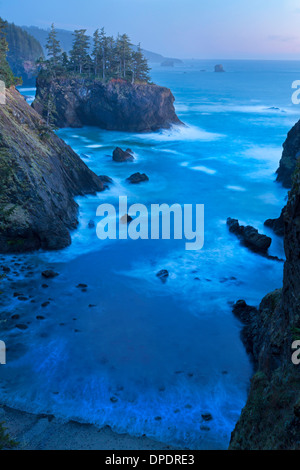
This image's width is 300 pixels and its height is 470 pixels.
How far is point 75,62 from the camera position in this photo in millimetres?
57125

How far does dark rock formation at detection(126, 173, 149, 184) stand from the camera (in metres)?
34.1

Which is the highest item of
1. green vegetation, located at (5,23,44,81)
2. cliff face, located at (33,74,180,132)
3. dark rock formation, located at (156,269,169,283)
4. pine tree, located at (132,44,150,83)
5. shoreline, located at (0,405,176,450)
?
green vegetation, located at (5,23,44,81)

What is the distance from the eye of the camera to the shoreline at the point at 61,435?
372 inches

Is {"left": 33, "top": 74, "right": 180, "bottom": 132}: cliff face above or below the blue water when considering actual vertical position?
above

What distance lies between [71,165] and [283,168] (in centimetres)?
2015

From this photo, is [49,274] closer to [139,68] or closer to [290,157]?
[290,157]

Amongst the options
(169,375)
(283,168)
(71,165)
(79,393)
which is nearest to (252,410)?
(169,375)

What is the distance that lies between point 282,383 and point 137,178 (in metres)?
28.4

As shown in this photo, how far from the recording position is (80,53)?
55781mm

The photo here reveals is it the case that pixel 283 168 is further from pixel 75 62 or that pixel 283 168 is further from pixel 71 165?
pixel 75 62

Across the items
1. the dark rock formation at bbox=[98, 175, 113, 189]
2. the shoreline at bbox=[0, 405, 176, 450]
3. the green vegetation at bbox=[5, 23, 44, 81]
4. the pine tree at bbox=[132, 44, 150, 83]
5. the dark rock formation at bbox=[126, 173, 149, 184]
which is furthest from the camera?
the green vegetation at bbox=[5, 23, 44, 81]

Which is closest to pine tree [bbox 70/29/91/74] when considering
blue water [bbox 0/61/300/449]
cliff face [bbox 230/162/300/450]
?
blue water [bbox 0/61/300/449]

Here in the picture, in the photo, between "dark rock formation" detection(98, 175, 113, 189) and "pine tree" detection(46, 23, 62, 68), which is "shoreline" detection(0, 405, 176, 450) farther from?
"pine tree" detection(46, 23, 62, 68)

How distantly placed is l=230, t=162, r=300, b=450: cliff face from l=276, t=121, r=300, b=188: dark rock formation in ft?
86.2
